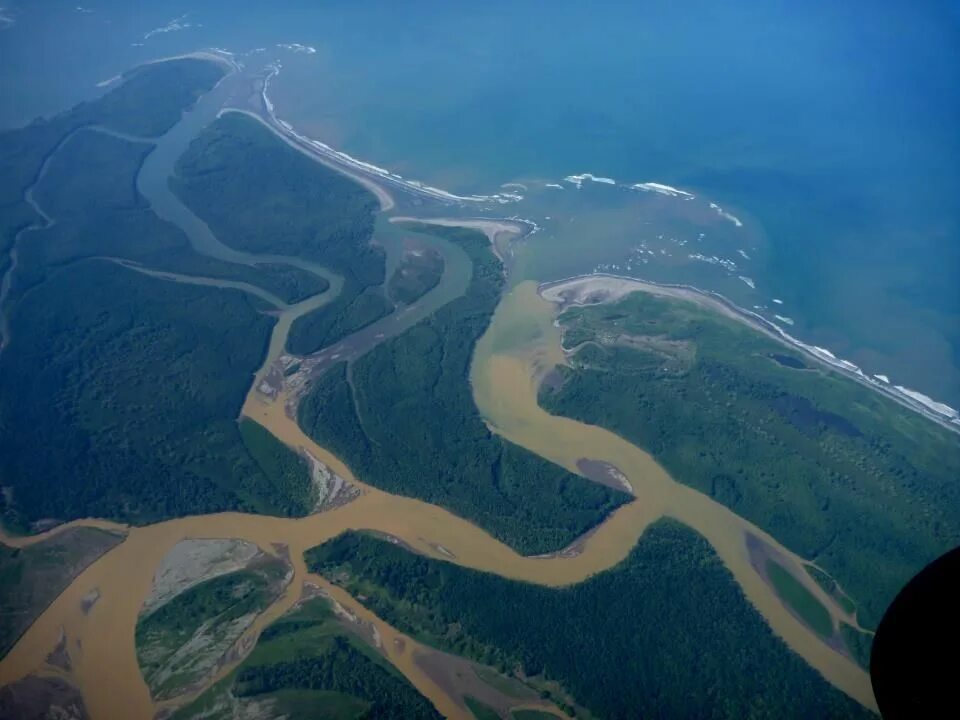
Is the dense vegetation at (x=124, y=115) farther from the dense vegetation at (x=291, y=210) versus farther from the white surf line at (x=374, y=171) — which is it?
the white surf line at (x=374, y=171)

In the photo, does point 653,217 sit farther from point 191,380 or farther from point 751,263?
point 191,380

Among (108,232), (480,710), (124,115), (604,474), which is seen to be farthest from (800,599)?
(124,115)

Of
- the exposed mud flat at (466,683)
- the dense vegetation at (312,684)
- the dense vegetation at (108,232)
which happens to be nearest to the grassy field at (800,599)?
the exposed mud flat at (466,683)

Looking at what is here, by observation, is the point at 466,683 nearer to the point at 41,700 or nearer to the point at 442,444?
the point at 442,444

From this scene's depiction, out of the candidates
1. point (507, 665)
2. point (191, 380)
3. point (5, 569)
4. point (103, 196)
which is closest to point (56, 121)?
point (103, 196)

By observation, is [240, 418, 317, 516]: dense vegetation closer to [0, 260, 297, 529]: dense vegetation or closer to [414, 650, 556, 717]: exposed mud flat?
[0, 260, 297, 529]: dense vegetation

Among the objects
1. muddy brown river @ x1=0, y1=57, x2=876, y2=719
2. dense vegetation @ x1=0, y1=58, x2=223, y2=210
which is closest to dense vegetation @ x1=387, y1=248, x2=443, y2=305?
muddy brown river @ x1=0, y1=57, x2=876, y2=719
